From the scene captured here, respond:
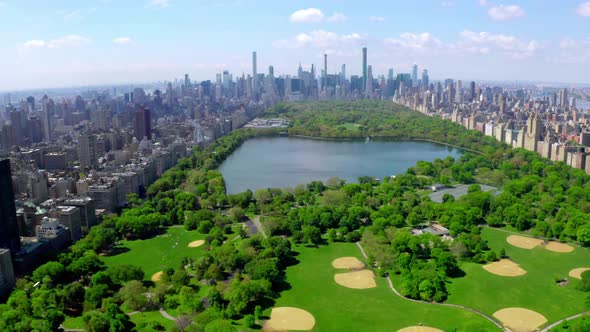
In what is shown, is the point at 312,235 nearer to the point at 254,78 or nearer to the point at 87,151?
the point at 87,151

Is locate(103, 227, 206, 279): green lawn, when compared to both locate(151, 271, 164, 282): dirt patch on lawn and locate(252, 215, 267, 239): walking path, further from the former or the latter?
locate(252, 215, 267, 239): walking path

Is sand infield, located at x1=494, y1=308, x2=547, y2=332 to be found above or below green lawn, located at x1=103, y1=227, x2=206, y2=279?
below

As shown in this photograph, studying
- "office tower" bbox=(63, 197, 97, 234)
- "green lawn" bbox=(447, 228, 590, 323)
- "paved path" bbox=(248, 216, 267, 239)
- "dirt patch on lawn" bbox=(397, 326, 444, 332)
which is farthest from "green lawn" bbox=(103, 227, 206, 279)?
"green lawn" bbox=(447, 228, 590, 323)

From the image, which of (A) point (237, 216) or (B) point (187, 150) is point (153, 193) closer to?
(A) point (237, 216)

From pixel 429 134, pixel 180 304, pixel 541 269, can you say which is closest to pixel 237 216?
pixel 180 304

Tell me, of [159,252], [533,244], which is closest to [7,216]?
[159,252]

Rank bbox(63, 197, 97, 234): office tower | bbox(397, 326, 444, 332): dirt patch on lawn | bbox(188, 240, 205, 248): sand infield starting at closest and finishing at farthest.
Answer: bbox(397, 326, 444, 332): dirt patch on lawn < bbox(188, 240, 205, 248): sand infield < bbox(63, 197, 97, 234): office tower
